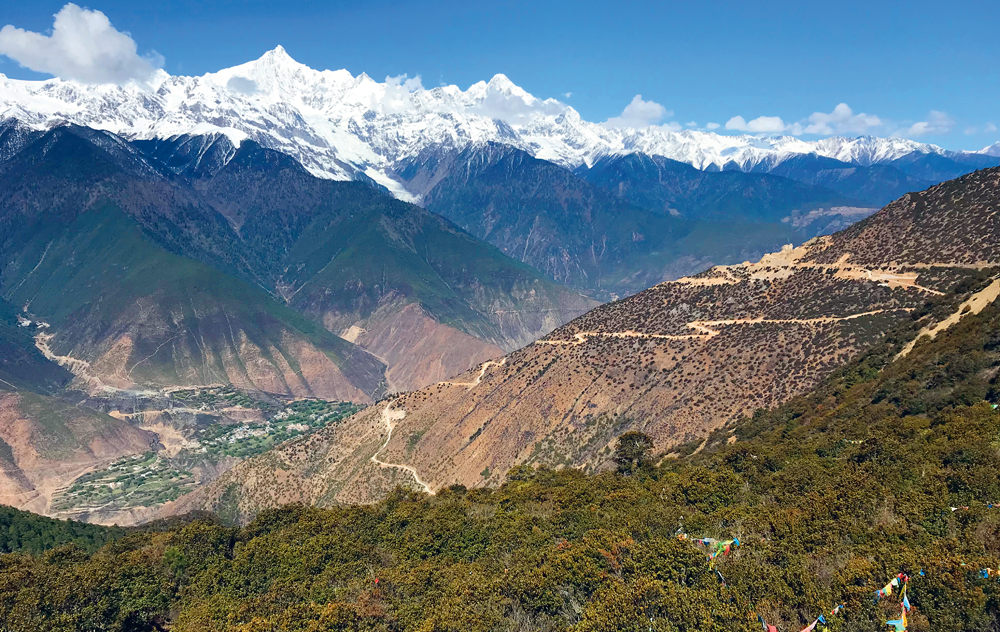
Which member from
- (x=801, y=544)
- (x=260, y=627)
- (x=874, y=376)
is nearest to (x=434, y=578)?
(x=260, y=627)

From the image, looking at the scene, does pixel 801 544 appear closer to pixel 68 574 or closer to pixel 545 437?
pixel 68 574

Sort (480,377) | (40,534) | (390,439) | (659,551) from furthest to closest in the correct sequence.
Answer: (480,377) → (390,439) → (40,534) → (659,551)

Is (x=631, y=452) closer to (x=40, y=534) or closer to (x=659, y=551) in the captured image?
(x=659, y=551)

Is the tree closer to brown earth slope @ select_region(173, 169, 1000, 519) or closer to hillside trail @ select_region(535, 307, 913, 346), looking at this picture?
brown earth slope @ select_region(173, 169, 1000, 519)

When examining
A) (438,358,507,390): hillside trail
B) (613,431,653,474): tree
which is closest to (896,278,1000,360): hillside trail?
(613,431,653,474): tree

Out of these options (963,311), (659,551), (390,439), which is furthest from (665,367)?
(659,551)

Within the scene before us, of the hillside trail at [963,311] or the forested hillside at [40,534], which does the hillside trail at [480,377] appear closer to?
the forested hillside at [40,534]
